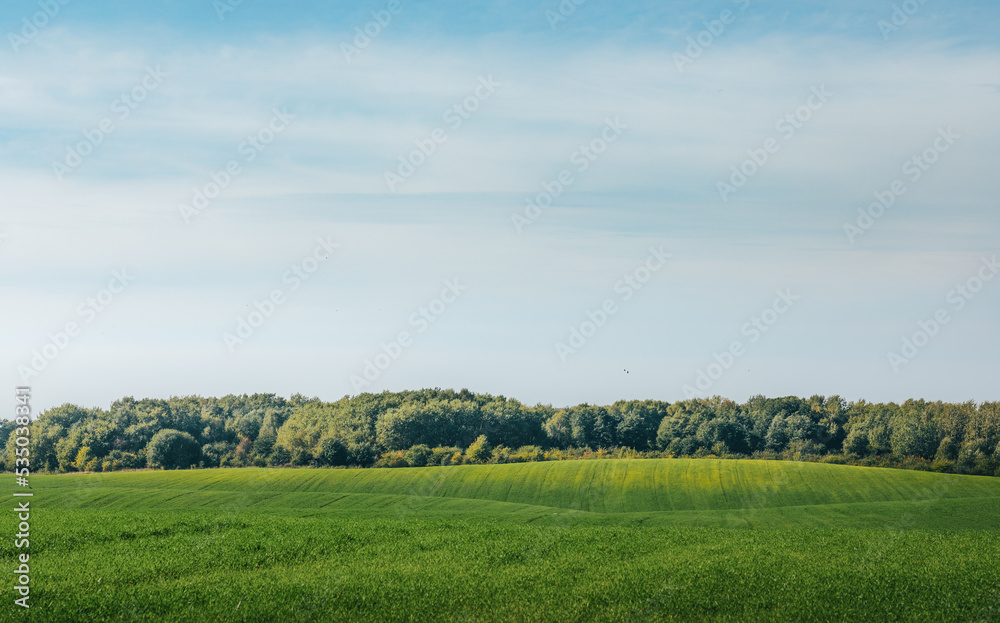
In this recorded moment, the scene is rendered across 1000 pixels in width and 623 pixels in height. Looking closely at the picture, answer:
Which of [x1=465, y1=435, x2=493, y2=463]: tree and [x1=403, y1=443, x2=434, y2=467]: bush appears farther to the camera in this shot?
[x1=465, y1=435, x2=493, y2=463]: tree

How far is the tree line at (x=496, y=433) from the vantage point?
95125 millimetres

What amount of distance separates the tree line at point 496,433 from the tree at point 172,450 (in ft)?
0.62

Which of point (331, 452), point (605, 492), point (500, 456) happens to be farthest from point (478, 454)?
point (605, 492)

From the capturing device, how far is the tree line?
9512 centimetres

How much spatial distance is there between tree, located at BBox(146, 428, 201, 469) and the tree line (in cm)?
19

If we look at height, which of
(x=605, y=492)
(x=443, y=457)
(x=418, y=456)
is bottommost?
(x=605, y=492)

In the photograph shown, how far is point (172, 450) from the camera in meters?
106

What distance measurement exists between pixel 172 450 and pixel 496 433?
50918 millimetres

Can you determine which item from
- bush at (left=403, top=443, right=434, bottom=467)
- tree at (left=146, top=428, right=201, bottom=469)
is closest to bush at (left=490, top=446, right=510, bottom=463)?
bush at (left=403, top=443, right=434, bottom=467)

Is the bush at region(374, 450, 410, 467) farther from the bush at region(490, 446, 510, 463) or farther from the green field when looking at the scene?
the green field

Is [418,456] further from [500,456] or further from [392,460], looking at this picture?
[500,456]

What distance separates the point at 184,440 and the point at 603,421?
2726 inches

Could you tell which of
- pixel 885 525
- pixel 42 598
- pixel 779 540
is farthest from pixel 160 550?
pixel 885 525

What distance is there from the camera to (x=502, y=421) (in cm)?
12100
